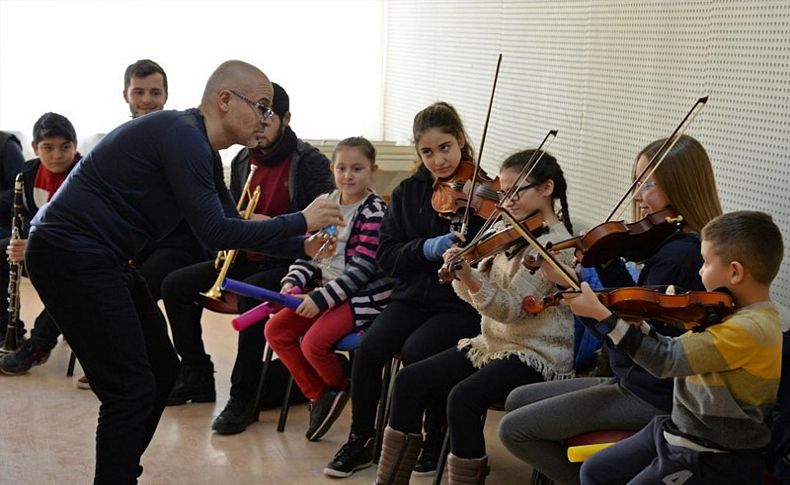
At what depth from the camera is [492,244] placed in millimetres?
3129

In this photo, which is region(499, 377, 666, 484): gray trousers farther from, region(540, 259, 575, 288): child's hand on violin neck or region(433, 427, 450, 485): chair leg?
region(433, 427, 450, 485): chair leg

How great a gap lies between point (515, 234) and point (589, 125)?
1.41 metres

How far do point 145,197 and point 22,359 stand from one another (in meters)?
2.16

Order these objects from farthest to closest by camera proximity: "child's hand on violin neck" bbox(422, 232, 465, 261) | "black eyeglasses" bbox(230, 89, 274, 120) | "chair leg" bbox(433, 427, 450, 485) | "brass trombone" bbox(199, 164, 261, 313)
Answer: "brass trombone" bbox(199, 164, 261, 313) < "child's hand on violin neck" bbox(422, 232, 465, 261) < "chair leg" bbox(433, 427, 450, 485) < "black eyeglasses" bbox(230, 89, 274, 120)

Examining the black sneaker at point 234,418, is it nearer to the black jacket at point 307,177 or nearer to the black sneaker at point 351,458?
the black sneaker at point 351,458

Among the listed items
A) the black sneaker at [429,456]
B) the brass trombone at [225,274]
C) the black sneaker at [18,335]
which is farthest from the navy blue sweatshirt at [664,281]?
the black sneaker at [18,335]

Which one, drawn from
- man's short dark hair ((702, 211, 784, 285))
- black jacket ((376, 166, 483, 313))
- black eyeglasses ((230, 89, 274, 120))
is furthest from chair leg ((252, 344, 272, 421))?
man's short dark hair ((702, 211, 784, 285))

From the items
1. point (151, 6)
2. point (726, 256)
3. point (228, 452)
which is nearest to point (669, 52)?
point (726, 256)

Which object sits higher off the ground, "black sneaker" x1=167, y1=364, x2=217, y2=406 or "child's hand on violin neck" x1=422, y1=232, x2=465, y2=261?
"child's hand on violin neck" x1=422, y1=232, x2=465, y2=261

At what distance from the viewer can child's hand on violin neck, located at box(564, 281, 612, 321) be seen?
2.48 meters

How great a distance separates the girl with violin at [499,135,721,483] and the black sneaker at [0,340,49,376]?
8.71 feet

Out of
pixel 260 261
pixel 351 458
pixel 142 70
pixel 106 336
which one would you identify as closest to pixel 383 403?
pixel 351 458

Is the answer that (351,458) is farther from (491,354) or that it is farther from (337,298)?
(491,354)

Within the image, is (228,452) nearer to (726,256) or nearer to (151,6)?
(726,256)
